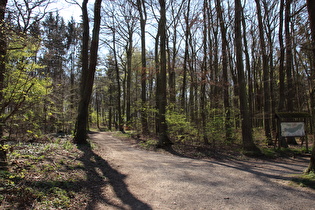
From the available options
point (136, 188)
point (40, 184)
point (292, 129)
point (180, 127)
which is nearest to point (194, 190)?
point (136, 188)

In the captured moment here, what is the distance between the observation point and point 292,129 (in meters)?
10.9

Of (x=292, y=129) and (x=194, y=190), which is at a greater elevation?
(x=292, y=129)

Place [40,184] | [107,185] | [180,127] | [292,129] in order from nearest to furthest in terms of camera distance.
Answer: [40,184] → [107,185] → [292,129] → [180,127]

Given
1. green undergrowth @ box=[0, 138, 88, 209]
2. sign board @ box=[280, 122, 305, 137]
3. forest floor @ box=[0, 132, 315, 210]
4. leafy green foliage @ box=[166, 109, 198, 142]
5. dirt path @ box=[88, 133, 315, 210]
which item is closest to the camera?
green undergrowth @ box=[0, 138, 88, 209]

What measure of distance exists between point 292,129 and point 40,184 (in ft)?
39.7

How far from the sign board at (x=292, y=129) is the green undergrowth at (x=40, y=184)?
10558mm

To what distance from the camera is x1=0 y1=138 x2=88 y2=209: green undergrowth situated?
3426 millimetres

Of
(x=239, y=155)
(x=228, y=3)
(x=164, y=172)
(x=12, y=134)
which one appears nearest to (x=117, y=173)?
(x=164, y=172)

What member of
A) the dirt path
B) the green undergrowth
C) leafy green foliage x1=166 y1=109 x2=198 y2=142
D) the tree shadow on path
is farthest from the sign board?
the green undergrowth

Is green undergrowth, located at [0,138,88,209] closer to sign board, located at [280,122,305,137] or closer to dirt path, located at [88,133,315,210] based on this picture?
dirt path, located at [88,133,315,210]

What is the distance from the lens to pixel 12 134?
4.37 m

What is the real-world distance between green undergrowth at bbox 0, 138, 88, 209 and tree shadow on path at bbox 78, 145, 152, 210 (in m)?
0.23

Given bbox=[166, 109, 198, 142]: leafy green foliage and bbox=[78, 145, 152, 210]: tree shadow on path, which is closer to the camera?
bbox=[78, 145, 152, 210]: tree shadow on path

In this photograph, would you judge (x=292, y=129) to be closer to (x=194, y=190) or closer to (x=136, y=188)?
(x=194, y=190)
